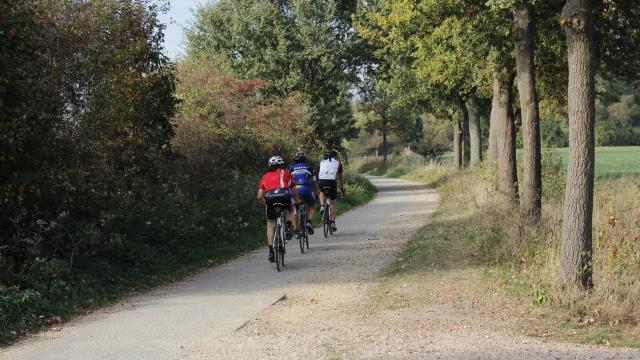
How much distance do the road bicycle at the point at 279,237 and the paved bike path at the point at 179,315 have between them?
224 millimetres

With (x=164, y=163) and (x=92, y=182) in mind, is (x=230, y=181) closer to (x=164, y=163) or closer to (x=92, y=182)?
(x=164, y=163)

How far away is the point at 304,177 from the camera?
594 inches

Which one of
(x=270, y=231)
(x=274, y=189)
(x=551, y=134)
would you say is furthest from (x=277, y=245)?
(x=551, y=134)

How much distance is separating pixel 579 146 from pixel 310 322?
4123 millimetres

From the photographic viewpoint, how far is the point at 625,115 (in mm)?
103938

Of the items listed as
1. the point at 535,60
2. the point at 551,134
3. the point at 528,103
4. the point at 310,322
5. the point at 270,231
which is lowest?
the point at 310,322

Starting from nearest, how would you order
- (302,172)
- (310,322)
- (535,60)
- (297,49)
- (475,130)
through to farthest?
1. (310,322)
2. (302,172)
3. (535,60)
4. (475,130)
5. (297,49)

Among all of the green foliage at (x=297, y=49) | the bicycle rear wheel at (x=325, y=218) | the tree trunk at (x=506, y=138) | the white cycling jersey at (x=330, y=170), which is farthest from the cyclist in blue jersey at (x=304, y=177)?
the green foliage at (x=297, y=49)

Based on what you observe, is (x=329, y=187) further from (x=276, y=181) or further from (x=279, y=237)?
(x=279, y=237)

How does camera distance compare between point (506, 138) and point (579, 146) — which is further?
point (506, 138)

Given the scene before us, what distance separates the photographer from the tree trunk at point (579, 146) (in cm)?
854

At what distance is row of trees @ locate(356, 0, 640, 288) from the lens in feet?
28.3

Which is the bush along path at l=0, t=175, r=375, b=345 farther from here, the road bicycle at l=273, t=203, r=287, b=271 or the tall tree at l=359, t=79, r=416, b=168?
the tall tree at l=359, t=79, r=416, b=168

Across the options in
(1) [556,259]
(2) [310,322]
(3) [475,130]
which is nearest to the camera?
(2) [310,322]
